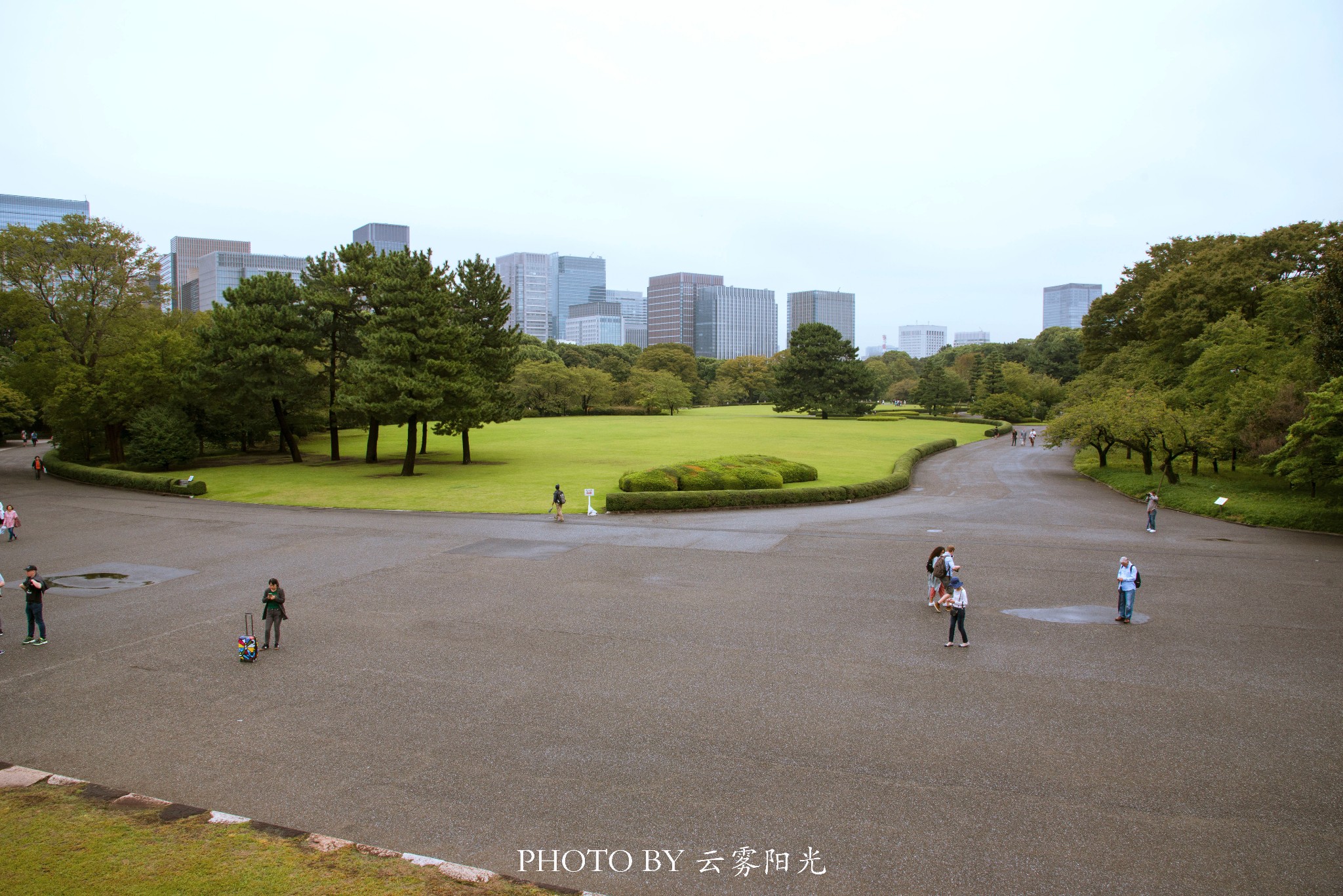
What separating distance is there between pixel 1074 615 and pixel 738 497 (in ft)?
52.2

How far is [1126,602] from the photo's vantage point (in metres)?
15.1

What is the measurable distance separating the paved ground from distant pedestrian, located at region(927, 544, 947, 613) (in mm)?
1076

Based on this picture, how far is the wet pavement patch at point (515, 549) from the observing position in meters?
21.5

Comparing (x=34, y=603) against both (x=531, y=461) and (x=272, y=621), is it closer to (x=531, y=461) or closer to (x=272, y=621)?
(x=272, y=621)

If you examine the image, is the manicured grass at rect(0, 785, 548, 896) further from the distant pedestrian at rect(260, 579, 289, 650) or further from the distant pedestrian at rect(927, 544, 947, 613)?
the distant pedestrian at rect(927, 544, 947, 613)

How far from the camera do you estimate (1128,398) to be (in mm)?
39344

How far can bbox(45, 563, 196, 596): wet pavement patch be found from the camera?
18.1 meters

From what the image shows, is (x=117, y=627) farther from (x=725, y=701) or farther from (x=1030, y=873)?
(x=1030, y=873)

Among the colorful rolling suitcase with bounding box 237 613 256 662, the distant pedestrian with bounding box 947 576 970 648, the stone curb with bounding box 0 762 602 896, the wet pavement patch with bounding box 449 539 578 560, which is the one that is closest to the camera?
the stone curb with bounding box 0 762 602 896

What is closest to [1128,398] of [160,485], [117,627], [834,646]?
[834,646]

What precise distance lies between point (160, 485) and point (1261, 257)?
65347 mm

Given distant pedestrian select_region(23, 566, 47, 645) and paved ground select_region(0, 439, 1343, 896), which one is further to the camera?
distant pedestrian select_region(23, 566, 47, 645)

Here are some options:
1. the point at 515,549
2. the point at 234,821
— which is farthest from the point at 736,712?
the point at 515,549

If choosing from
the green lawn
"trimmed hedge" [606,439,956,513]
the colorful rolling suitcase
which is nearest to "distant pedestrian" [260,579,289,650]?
the colorful rolling suitcase
